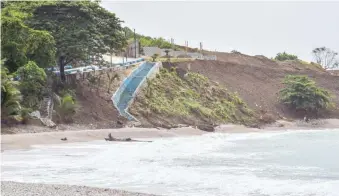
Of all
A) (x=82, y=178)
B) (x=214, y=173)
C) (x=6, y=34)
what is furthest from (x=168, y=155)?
(x=6, y=34)

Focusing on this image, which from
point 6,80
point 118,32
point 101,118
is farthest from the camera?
point 118,32

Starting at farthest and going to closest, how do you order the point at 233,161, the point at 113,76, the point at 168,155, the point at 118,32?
the point at 113,76 < the point at 118,32 < the point at 168,155 < the point at 233,161

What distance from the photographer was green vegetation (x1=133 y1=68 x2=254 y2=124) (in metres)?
41.0

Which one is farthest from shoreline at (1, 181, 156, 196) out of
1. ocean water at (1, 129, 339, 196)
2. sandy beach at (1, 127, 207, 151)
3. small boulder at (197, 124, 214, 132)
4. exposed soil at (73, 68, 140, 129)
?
small boulder at (197, 124, 214, 132)

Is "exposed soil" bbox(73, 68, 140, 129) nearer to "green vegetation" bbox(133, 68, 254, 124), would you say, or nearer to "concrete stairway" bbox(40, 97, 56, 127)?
"concrete stairway" bbox(40, 97, 56, 127)

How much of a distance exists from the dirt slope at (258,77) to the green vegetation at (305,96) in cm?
113

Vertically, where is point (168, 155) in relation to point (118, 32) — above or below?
below

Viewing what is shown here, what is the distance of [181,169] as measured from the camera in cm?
1714

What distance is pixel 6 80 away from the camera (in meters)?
25.6

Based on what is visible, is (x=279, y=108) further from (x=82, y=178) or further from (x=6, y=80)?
(x=82, y=178)

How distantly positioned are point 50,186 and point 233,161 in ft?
29.3

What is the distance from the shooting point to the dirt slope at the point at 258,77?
176ft

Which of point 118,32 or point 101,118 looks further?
point 118,32

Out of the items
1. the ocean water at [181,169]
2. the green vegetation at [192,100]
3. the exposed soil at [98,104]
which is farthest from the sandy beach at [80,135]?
the green vegetation at [192,100]
